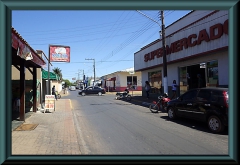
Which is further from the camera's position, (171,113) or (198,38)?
(198,38)

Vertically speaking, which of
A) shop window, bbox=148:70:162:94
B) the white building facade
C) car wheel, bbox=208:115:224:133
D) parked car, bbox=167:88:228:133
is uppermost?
the white building facade

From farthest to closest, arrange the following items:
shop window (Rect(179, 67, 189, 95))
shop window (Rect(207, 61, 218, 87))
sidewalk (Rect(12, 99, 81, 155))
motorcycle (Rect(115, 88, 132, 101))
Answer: motorcycle (Rect(115, 88, 132, 101)) < shop window (Rect(179, 67, 189, 95)) < shop window (Rect(207, 61, 218, 87)) < sidewalk (Rect(12, 99, 81, 155))

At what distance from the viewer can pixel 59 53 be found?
17.6 m

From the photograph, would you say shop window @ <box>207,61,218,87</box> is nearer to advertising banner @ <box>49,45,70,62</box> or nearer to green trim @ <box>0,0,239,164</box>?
green trim @ <box>0,0,239,164</box>

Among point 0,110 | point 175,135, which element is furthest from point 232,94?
point 0,110

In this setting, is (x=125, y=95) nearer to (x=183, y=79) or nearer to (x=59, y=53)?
(x=183, y=79)

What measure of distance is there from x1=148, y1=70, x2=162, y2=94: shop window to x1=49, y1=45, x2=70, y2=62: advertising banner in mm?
9086

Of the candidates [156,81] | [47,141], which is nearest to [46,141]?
[47,141]

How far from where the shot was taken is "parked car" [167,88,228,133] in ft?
26.0

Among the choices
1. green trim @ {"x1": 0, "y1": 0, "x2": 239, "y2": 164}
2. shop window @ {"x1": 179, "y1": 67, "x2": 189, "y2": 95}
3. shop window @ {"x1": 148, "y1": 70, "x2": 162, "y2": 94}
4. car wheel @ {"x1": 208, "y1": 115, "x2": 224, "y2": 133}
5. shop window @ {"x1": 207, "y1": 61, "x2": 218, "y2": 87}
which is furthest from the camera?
shop window @ {"x1": 148, "y1": 70, "x2": 162, "y2": 94}

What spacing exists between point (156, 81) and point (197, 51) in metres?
9.21

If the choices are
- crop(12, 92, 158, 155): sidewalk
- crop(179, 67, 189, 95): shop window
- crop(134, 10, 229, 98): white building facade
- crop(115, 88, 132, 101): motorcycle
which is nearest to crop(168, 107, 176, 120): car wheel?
crop(134, 10, 229, 98): white building facade

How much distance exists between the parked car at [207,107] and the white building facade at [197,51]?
414cm

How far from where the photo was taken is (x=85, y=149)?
6.30 m
